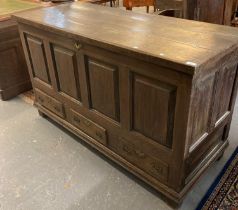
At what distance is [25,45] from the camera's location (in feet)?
6.37

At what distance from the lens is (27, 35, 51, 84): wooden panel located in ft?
5.92

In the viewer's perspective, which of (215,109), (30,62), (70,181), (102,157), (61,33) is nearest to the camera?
(215,109)

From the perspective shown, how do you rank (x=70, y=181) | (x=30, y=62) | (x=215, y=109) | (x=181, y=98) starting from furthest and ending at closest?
(x=30, y=62) → (x=70, y=181) → (x=215, y=109) → (x=181, y=98)

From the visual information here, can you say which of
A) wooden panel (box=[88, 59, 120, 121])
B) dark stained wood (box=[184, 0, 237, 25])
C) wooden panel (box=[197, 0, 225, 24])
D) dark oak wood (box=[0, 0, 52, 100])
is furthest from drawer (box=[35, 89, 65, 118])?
wooden panel (box=[197, 0, 225, 24])

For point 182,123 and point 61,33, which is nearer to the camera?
point 182,123

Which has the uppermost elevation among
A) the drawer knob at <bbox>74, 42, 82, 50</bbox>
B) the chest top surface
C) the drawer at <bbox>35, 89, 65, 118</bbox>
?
the chest top surface

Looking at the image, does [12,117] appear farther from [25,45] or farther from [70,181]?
[70,181]

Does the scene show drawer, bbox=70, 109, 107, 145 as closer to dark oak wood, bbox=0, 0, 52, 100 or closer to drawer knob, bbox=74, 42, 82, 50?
drawer knob, bbox=74, 42, 82, 50

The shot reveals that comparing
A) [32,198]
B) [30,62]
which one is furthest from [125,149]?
[30,62]

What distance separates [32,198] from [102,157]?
0.53m

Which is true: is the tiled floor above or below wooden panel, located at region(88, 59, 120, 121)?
below

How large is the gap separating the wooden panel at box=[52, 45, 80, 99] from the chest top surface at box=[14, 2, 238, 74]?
15 centimetres

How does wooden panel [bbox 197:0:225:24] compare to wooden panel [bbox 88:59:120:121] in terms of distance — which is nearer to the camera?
wooden panel [bbox 88:59:120:121]

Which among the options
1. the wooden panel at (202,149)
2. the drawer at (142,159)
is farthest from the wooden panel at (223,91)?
the drawer at (142,159)
